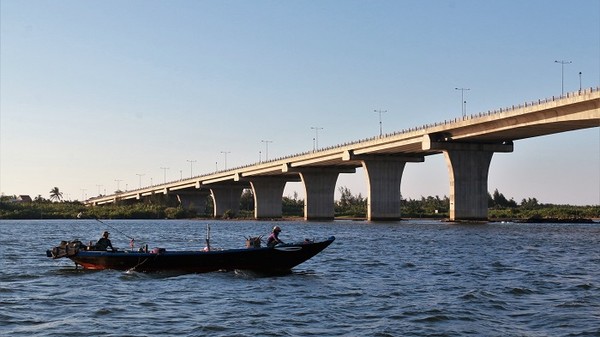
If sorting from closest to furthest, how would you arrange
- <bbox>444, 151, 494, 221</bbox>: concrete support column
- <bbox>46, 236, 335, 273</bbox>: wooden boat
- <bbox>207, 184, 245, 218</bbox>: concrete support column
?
<bbox>46, 236, 335, 273</bbox>: wooden boat → <bbox>444, 151, 494, 221</bbox>: concrete support column → <bbox>207, 184, 245, 218</bbox>: concrete support column

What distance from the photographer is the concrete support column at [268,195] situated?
141500 mm

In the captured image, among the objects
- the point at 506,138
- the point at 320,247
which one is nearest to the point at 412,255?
the point at 320,247

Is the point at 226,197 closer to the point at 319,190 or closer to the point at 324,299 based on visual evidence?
the point at 319,190

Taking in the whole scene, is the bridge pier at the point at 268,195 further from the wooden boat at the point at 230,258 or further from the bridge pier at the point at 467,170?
the wooden boat at the point at 230,258

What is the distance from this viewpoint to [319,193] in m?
123

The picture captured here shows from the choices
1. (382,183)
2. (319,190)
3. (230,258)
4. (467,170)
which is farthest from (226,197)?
(230,258)

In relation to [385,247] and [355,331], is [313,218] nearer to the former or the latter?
[385,247]

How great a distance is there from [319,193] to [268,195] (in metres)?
22.1

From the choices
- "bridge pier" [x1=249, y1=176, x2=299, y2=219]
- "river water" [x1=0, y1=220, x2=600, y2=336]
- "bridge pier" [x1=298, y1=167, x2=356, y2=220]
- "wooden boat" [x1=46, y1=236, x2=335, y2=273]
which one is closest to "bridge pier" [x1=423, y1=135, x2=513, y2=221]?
"bridge pier" [x1=298, y1=167, x2=356, y2=220]

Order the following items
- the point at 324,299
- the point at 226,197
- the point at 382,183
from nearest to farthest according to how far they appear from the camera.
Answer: the point at 324,299 < the point at 382,183 < the point at 226,197

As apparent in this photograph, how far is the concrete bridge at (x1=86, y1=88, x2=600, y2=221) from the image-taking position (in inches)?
2751

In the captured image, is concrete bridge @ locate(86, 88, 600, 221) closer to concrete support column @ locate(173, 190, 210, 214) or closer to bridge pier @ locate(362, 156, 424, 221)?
bridge pier @ locate(362, 156, 424, 221)

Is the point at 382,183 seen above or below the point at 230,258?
above

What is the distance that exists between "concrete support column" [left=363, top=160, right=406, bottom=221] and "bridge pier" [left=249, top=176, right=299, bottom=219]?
39.1 meters
